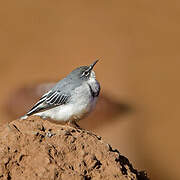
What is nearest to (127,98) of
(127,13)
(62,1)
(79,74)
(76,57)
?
(76,57)

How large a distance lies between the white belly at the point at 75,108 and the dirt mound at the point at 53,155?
2.39 m

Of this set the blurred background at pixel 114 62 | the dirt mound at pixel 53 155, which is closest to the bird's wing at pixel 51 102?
the dirt mound at pixel 53 155

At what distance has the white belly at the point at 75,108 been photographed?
374 inches

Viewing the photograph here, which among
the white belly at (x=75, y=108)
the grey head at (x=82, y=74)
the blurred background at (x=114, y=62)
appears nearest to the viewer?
the white belly at (x=75, y=108)

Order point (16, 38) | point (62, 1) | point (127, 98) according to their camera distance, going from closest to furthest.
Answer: point (127, 98) < point (16, 38) < point (62, 1)

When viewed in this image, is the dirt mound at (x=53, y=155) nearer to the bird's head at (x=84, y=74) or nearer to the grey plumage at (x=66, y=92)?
the grey plumage at (x=66, y=92)

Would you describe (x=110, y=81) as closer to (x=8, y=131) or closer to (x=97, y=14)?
(x=97, y=14)

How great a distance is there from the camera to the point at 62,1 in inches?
1128

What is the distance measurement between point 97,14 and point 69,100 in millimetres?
18247


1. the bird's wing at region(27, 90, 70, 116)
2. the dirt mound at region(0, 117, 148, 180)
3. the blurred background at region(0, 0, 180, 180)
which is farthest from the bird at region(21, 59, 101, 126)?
the blurred background at region(0, 0, 180, 180)

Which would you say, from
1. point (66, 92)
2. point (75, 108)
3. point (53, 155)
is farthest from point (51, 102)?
point (53, 155)

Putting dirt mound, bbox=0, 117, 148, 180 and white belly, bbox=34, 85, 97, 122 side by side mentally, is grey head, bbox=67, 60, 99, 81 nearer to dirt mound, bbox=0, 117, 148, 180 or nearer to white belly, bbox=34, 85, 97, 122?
white belly, bbox=34, 85, 97, 122

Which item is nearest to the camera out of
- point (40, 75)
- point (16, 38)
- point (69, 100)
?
point (69, 100)

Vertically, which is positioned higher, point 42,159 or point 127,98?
point 127,98
